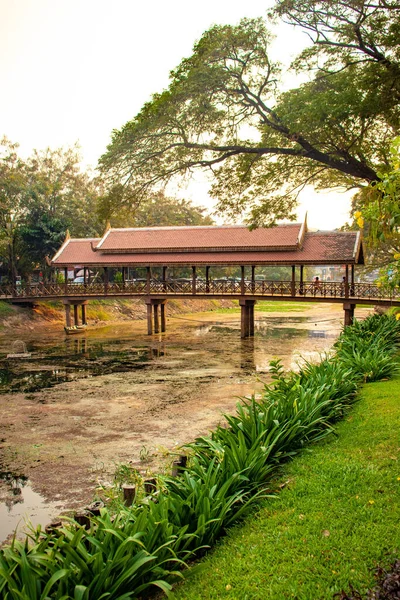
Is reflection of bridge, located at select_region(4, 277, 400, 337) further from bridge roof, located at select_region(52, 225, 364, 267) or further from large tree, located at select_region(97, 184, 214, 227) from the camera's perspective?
large tree, located at select_region(97, 184, 214, 227)

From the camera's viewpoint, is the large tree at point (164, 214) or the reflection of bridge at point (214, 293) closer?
the reflection of bridge at point (214, 293)

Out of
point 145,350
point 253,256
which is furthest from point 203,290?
point 145,350

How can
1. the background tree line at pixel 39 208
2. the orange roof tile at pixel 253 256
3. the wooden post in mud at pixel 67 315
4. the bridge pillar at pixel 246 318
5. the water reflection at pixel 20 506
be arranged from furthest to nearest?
the background tree line at pixel 39 208
the wooden post in mud at pixel 67 315
the bridge pillar at pixel 246 318
the orange roof tile at pixel 253 256
the water reflection at pixel 20 506

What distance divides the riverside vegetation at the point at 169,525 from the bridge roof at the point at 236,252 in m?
16.8

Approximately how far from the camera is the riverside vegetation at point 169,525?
333 centimetres

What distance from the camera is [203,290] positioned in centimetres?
2650

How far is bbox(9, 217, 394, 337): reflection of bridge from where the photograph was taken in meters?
23.2

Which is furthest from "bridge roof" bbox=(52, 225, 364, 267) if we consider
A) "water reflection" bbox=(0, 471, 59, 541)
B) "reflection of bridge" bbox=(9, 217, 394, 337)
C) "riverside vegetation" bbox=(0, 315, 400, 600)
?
"water reflection" bbox=(0, 471, 59, 541)

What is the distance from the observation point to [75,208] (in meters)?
36.9

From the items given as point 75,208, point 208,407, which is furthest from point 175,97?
point 75,208

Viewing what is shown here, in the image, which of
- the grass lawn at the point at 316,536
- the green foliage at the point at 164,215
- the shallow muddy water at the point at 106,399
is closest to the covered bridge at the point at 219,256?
the shallow muddy water at the point at 106,399

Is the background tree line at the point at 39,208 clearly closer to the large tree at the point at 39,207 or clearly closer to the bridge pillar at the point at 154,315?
the large tree at the point at 39,207

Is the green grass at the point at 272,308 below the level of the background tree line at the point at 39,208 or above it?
below

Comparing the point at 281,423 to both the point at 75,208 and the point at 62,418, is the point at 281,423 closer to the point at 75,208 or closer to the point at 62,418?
the point at 62,418
